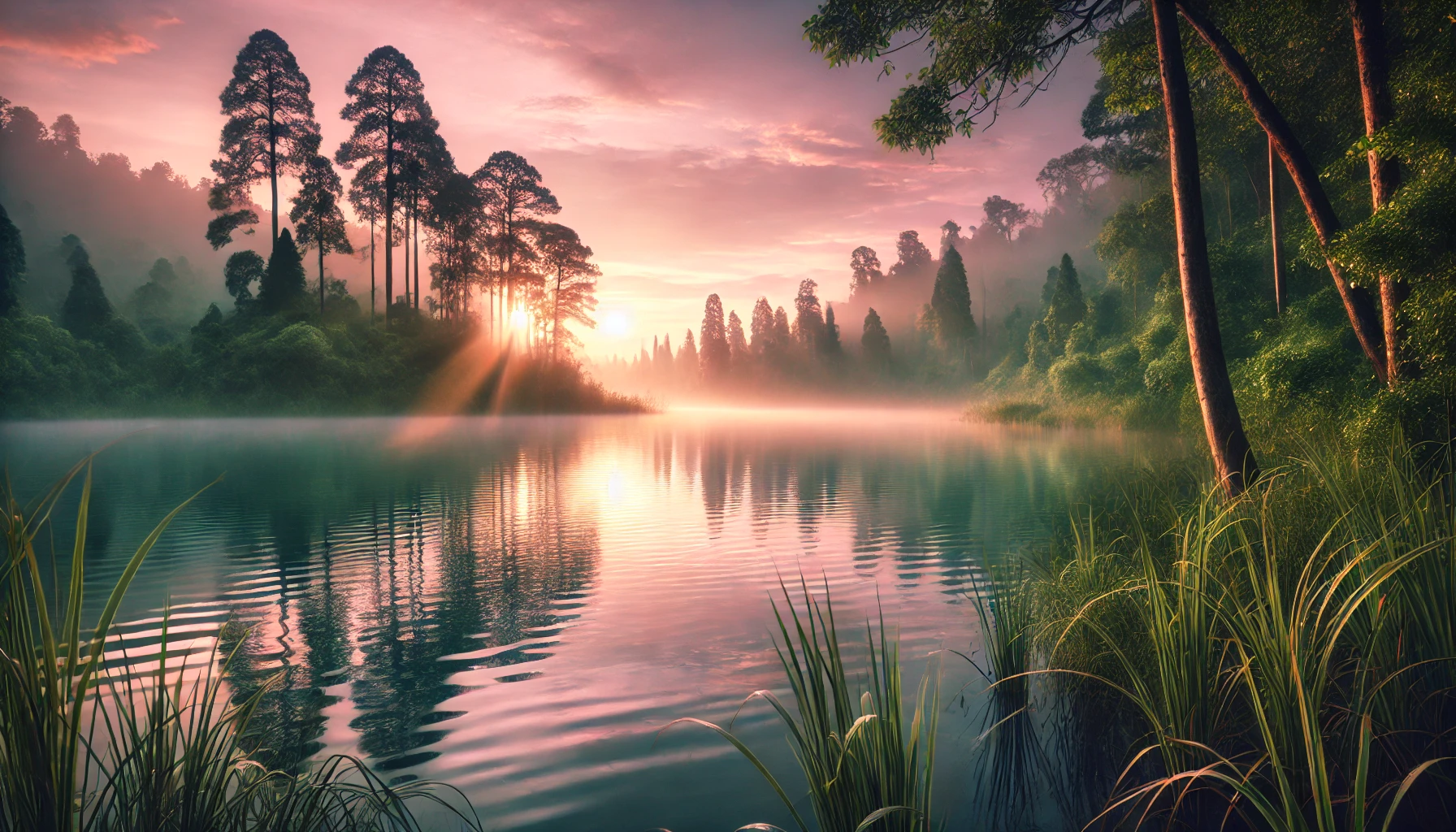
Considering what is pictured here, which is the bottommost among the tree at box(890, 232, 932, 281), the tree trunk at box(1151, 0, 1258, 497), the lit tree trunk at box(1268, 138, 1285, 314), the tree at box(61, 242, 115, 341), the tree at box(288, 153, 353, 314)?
the tree trunk at box(1151, 0, 1258, 497)

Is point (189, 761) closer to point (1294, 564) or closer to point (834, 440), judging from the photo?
point (1294, 564)

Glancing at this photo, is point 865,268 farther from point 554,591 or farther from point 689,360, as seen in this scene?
point 554,591

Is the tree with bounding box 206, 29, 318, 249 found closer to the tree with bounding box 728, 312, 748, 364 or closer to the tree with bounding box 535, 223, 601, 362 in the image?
the tree with bounding box 535, 223, 601, 362

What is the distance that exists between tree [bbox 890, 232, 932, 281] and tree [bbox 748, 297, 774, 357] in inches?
1159

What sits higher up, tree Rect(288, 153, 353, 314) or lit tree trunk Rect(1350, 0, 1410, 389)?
tree Rect(288, 153, 353, 314)

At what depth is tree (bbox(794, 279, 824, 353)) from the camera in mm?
110438

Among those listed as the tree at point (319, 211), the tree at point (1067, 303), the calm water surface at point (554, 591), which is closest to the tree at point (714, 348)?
the tree at point (1067, 303)

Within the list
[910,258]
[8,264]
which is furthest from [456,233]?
[910,258]

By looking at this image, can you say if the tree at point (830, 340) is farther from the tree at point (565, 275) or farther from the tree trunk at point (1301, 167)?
the tree trunk at point (1301, 167)

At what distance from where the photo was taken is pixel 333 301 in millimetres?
51438

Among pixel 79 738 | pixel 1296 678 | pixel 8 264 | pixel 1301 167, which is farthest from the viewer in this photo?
pixel 8 264

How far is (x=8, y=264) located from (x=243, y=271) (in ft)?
45.6

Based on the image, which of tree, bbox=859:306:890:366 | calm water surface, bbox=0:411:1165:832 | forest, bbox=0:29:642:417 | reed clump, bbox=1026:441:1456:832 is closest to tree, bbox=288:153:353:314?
forest, bbox=0:29:642:417

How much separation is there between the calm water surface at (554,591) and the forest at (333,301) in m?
22.3
